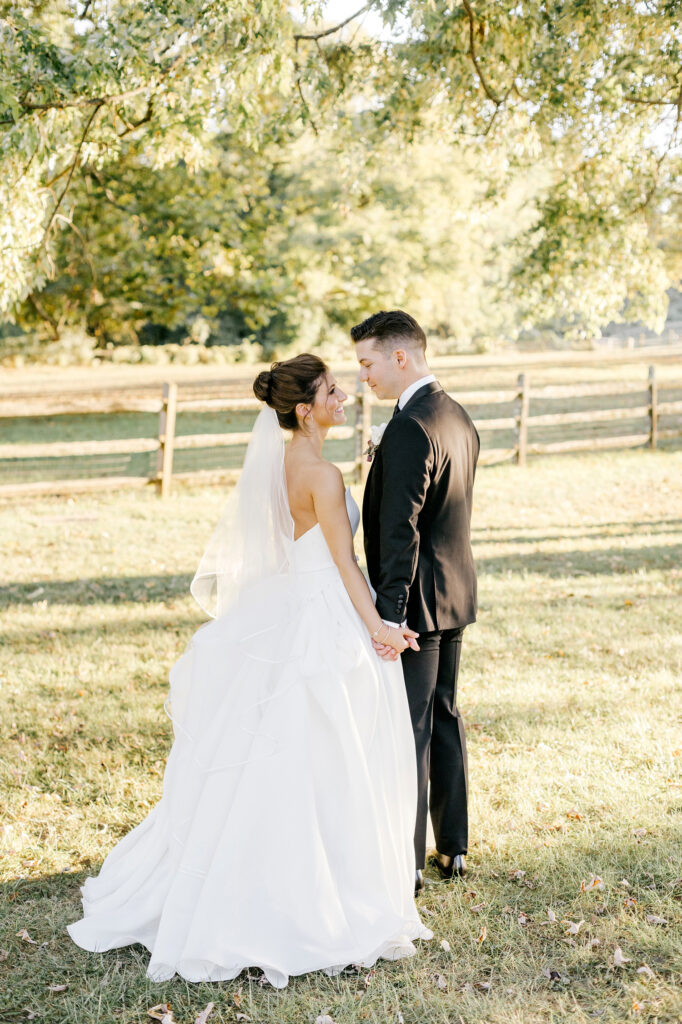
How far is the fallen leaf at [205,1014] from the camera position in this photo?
3.03 meters

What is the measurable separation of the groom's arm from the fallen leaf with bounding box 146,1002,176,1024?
61.1 inches

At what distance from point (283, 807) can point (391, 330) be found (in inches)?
71.4

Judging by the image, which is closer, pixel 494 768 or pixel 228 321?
pixel 494 768

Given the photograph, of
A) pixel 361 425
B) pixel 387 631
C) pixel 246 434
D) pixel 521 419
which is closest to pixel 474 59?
pixel 387 631

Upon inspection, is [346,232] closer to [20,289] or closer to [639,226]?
[639,226]

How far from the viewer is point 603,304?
37.6 feet

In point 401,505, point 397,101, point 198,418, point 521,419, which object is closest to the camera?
point 401,505

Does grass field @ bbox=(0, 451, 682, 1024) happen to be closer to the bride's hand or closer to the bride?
the bride

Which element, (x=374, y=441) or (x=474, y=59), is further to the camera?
(x=474, y=59)

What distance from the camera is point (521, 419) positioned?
14.6 metres

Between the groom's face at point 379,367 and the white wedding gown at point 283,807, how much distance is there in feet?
1.57

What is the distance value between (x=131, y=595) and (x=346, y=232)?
21.7m

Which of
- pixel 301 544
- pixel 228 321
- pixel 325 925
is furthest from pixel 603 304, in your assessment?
pixel 228 321

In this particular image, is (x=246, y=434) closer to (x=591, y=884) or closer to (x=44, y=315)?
(x=591, y=884)
